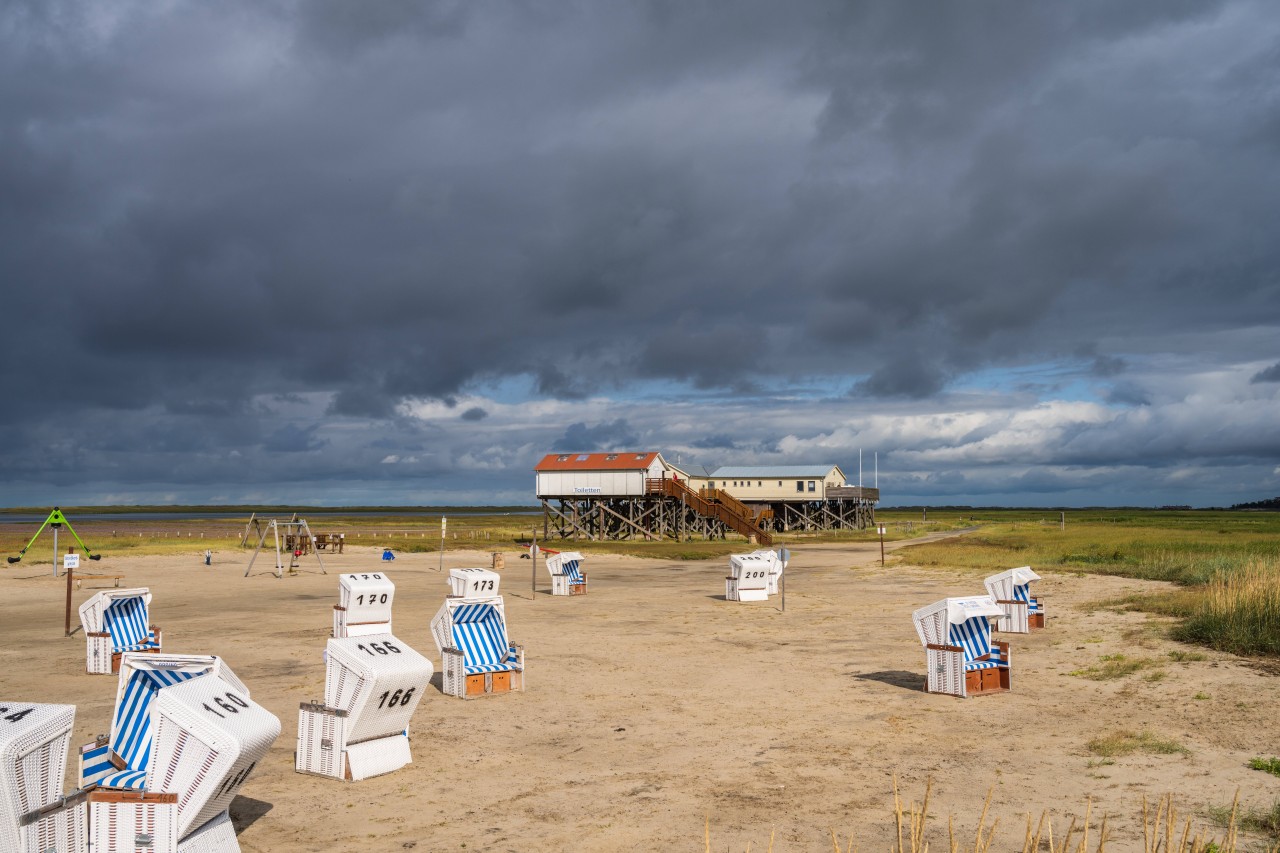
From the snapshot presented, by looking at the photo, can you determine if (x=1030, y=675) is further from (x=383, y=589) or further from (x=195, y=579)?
(x=195, y=579)

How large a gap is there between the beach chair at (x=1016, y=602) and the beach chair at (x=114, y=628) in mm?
17916

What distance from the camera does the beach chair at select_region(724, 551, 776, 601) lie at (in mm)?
29109

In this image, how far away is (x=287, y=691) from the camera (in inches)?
595

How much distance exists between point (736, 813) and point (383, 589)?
1288 cm

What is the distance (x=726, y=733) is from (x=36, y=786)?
818 cm

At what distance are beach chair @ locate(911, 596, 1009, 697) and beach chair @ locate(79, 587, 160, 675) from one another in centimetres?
1386

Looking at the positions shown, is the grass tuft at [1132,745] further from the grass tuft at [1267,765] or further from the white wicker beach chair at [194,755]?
the white wicker beach chair at [194,755]

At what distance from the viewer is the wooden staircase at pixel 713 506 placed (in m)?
71.2

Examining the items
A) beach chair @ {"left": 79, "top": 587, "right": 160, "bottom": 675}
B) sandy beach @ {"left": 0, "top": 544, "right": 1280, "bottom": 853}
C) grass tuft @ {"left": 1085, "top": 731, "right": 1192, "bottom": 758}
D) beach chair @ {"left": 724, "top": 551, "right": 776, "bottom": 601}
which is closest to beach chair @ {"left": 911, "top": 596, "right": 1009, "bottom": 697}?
sandy beach @ {"left": 0, "top": 544, "right": 1280, "bottom": 853}

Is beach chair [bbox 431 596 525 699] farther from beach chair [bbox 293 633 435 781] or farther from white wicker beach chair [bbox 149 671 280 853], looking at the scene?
white wicker beach chair [bbox 149 671 280 853]

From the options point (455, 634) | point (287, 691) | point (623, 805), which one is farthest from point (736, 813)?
point (287, 691)

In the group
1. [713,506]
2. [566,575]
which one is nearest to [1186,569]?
[566,575]

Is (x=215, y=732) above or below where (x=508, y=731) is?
above

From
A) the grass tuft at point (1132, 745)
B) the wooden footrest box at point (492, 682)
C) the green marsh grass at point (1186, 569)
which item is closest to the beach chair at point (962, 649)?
the grass tuft at point (1132, 745)
